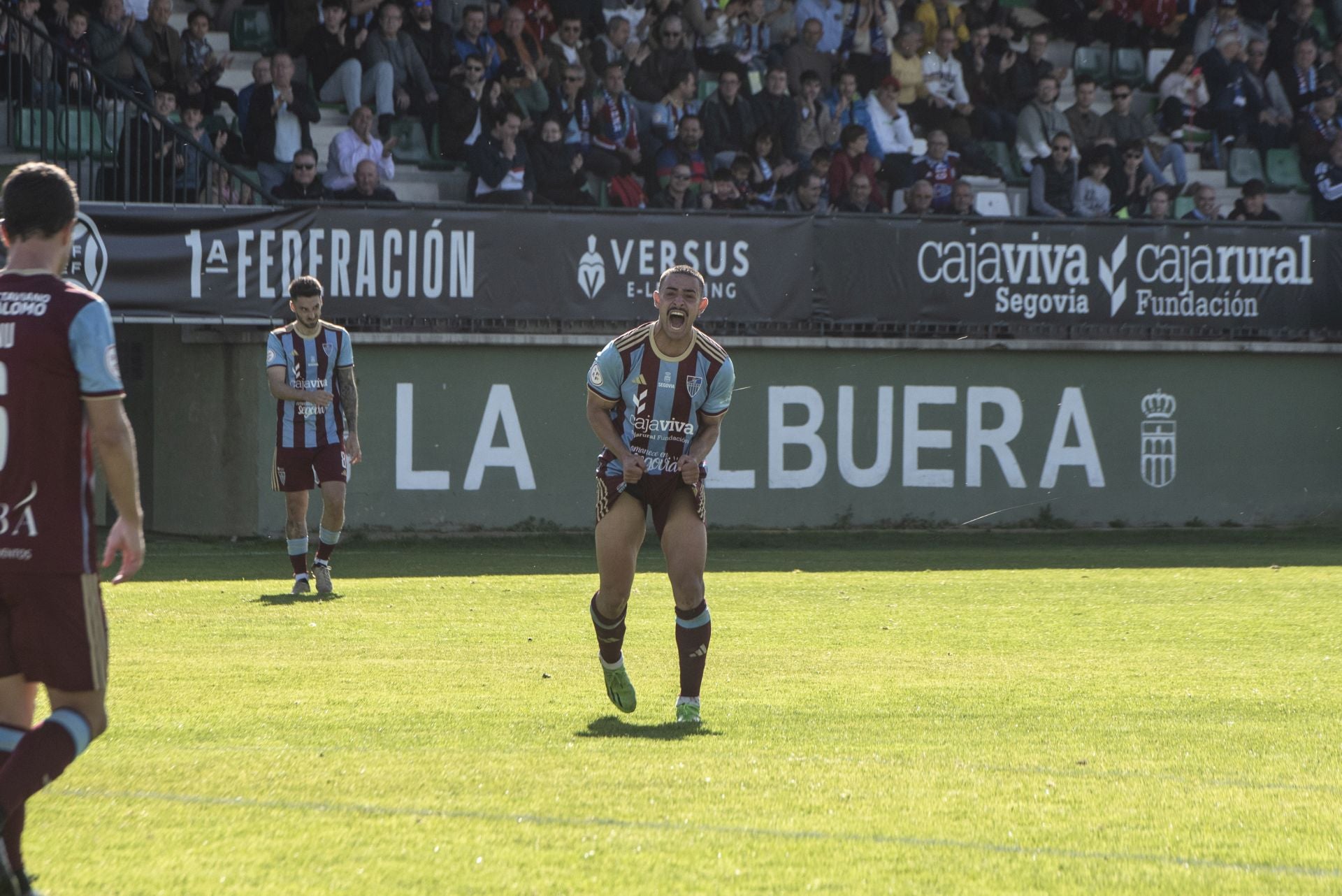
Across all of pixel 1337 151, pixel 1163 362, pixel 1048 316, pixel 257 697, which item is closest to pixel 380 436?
pixel 1048 316

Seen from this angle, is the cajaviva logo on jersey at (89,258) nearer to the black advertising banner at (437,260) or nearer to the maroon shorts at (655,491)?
the black advertising banner at (437,260)

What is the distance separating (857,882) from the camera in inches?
192

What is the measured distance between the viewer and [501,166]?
1961 cm

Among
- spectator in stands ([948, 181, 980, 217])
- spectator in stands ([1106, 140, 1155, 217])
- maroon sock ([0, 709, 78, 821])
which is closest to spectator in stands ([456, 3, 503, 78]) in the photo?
spectator in stands ([948, 181, 980, 217])

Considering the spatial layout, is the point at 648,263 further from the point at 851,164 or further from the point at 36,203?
the point at 36,203

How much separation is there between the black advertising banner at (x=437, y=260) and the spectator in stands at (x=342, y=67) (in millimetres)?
3167

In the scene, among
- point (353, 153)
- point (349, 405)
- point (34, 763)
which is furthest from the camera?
point (353, 153)

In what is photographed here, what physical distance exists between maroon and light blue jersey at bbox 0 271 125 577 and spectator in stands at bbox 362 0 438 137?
16113 mm

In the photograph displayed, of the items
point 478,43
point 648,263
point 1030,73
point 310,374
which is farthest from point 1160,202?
point 310,374

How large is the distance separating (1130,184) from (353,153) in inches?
370

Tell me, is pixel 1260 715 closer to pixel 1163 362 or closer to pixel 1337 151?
pixel 1163 362

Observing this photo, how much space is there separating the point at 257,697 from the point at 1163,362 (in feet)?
44.8

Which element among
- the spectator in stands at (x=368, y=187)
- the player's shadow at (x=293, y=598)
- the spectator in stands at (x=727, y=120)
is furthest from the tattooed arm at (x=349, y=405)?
the spectator in stands at (x=727, y=120)

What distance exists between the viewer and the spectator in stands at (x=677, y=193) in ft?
64.8
